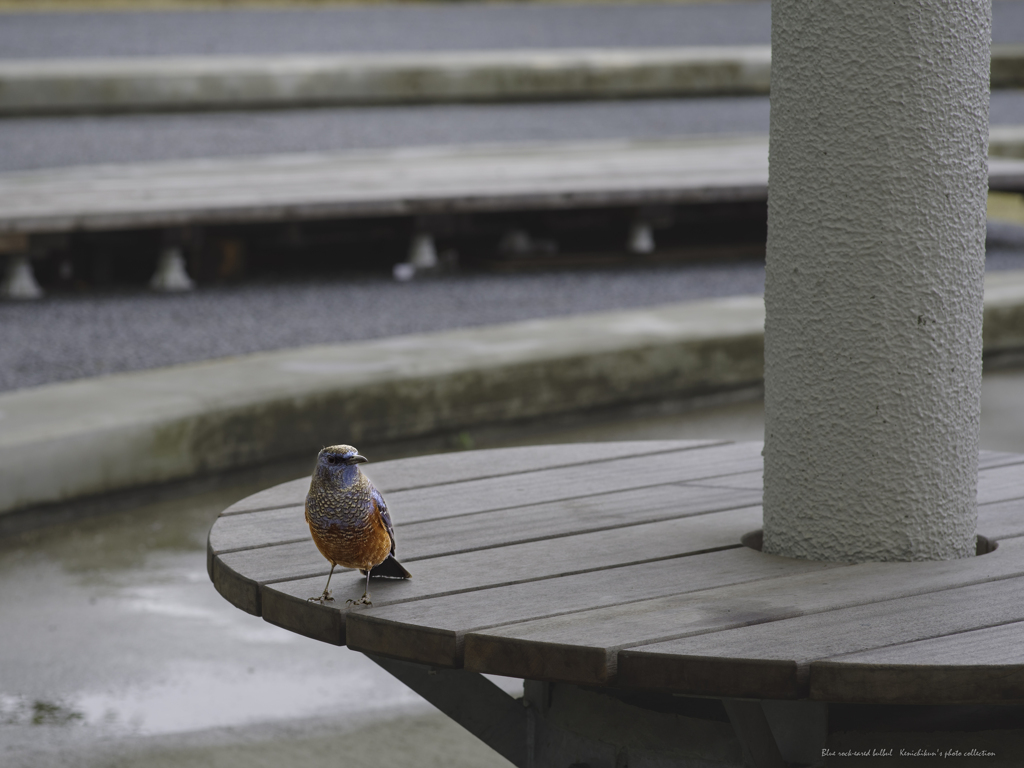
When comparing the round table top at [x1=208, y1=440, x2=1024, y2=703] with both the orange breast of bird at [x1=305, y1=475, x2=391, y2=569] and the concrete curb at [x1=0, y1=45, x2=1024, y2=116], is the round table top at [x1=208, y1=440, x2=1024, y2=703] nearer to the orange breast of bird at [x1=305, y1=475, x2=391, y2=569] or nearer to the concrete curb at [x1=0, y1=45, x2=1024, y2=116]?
the orange breast of bird at [x1=305, y1=475, x2=391, y2=569]

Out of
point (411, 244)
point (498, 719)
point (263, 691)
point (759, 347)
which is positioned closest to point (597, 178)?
point (411, 244)

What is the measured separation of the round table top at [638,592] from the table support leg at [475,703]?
207 mm

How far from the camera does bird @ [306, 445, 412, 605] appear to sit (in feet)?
4.77

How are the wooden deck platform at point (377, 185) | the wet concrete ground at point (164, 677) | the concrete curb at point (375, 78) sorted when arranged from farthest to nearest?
the concrete curb at point (375, 78), the wooden deck platform at point (377, 185), the wet concrete ground at point (164, 677)

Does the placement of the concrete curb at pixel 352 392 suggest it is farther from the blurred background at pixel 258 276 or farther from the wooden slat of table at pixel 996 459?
the wooden slat of table at pixel 996 459

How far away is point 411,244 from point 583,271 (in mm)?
876

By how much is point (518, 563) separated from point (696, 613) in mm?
266

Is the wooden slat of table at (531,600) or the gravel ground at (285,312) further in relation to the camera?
the gravel ground at (285,312)

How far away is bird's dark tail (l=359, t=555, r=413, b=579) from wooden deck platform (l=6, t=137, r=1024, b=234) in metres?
4.22

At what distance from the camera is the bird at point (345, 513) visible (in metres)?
1.46

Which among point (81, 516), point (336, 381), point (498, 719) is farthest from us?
point (336, 381)

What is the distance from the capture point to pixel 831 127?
1.56 m

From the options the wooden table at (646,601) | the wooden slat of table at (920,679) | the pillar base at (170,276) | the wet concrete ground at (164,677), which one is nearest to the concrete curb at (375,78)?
the pillar base at (170,276)

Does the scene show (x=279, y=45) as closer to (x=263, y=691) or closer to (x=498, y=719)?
(x=263, y=691)
